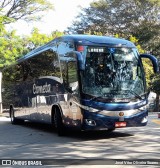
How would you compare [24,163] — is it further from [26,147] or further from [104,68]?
[104,68]

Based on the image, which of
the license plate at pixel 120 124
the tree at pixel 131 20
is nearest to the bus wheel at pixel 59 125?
the license plate at pixel 120 124

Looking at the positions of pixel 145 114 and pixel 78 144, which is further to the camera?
pixel 145 114

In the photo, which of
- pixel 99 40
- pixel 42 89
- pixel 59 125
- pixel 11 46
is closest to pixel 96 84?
pixel 99 40

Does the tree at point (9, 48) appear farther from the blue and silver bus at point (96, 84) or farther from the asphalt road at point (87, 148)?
the asphalt road at point (87, 148)

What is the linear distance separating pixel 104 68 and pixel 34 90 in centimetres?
545

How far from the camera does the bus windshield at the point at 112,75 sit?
1130 cm

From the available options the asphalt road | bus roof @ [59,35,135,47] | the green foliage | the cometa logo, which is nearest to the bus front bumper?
the asphalt road

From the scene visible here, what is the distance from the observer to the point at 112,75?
11.6 m

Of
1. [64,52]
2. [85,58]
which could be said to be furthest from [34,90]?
[85,58]

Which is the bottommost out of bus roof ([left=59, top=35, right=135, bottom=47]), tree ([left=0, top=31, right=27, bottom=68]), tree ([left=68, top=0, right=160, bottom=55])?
bus roof ([left=59, top=35, right=135, bottom=47])

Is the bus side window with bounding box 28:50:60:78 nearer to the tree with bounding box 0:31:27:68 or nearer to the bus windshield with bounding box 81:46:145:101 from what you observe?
the bus windshield with bounding box 81:46:145:101

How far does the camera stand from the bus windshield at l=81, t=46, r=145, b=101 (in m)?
11.3

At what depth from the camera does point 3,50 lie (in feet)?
99.8

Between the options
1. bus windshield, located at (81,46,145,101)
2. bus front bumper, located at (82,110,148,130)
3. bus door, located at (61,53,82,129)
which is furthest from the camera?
bus door, located at (61,53,82,129)
